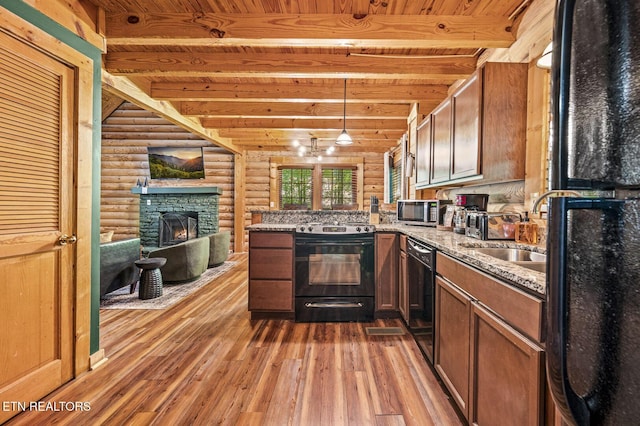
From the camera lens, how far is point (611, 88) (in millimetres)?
458

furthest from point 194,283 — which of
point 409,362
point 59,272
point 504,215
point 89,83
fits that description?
point 504,215

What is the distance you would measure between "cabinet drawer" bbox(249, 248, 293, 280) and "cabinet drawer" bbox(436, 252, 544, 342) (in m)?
1.62

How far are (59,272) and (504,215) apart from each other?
2816 mm

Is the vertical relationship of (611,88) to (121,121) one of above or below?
below

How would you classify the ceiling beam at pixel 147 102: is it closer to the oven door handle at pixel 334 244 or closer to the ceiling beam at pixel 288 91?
the ceiling beam at pixel 288 91

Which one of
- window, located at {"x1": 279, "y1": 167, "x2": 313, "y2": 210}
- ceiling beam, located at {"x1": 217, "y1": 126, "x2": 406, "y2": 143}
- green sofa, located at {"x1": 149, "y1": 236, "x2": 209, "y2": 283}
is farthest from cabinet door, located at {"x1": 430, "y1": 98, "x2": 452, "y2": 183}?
window, located at {"x1": 279, "y1": 167, "x2": 313, "y2": 210}

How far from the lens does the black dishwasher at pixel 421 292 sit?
76.4 inches

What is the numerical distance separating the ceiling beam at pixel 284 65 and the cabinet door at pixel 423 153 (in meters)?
0.51

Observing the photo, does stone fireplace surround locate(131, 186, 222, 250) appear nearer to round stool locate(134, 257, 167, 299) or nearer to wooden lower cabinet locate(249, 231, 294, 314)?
round stool locate(134, 257, 167, 299)

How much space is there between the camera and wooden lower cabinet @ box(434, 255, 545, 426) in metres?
0.98

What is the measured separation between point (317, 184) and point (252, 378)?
5764 mm

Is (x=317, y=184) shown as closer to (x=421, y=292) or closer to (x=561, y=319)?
(x=421, y=292)

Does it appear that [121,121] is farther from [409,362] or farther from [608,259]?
[608,259]

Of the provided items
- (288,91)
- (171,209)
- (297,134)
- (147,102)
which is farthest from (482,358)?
(171,209)
